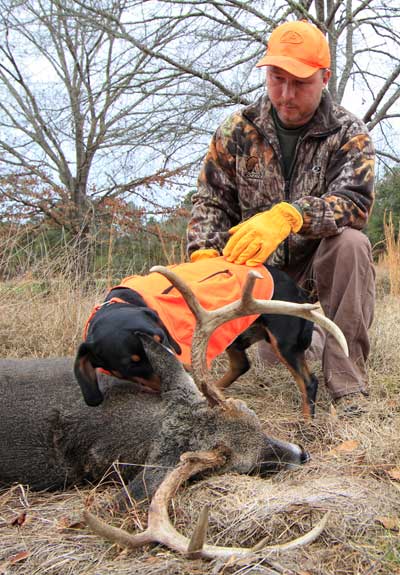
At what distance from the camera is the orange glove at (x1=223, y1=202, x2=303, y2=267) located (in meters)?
3.87

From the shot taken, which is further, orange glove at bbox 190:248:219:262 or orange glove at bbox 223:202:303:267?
orange glove at bbox 190:248:219:262

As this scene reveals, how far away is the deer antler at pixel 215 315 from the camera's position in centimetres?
286

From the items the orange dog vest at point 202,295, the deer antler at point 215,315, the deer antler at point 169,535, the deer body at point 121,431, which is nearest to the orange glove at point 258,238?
the orange dog vest at point 202,295

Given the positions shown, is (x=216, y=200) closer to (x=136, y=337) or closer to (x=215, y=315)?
(x=215, y=315)

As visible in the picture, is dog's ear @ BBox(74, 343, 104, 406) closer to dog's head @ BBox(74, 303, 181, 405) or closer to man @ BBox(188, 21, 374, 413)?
dog's head @ BBox(74, 303, 181, 405)

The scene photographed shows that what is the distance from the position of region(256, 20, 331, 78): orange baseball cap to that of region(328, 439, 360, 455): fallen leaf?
240 centimetres

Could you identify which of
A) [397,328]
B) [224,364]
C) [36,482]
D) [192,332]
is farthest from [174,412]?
[397,328]

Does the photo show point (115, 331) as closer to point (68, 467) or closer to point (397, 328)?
point (68, 467)

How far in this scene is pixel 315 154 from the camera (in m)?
4.52

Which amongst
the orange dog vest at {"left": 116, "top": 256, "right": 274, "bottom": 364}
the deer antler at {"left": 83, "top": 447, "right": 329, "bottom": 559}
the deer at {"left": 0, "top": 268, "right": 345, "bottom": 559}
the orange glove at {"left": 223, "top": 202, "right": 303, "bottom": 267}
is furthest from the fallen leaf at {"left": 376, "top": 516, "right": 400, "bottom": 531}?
the orange glove at {"left": 223, "top": 202, "right": 303, "bottom": 267}

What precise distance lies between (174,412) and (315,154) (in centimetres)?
242

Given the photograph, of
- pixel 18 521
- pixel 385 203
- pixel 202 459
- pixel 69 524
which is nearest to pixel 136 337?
pixel 202 459

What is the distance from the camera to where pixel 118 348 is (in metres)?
2.83

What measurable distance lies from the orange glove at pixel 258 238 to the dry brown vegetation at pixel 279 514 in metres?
1.03
